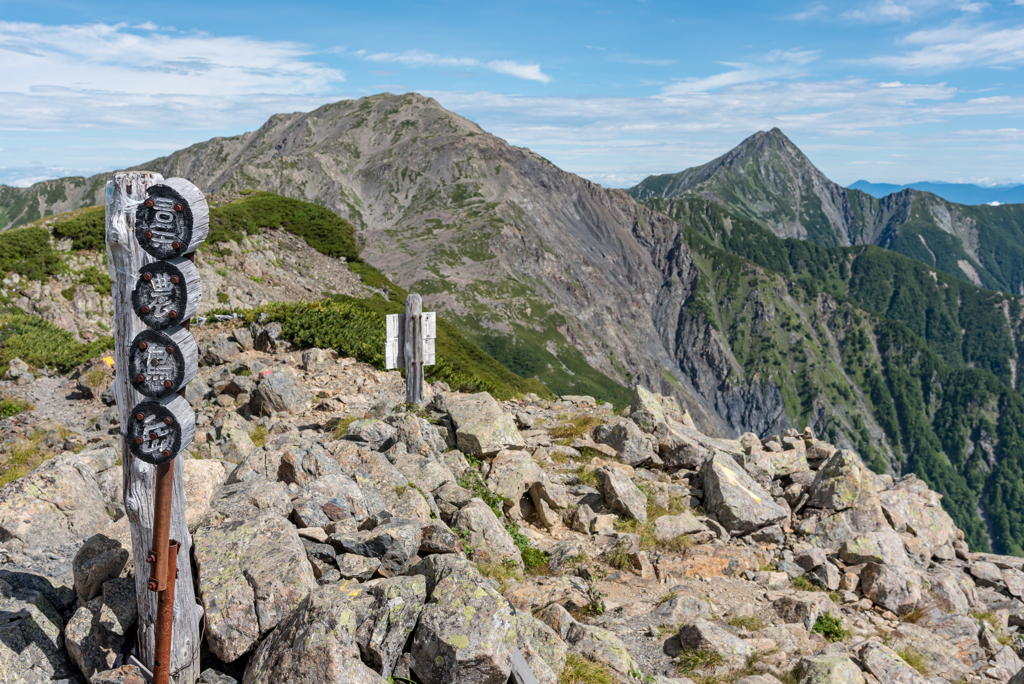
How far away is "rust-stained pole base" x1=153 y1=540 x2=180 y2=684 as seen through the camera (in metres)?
4.91

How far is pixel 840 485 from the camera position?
497 inches

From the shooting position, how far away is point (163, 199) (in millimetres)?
4789

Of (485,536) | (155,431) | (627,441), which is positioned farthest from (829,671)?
(155,431)

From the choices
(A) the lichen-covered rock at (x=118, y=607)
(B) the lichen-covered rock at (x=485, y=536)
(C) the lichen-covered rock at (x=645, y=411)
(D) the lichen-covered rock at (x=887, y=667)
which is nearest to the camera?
(A) the lichen-covered rock at (x=118, y=607)

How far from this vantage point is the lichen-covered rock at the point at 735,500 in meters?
11.6

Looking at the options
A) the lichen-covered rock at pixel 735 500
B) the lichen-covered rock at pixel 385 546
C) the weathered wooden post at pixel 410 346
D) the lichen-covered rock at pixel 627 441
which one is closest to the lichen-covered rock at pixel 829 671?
the lichen-covered rock at pixel 385 546

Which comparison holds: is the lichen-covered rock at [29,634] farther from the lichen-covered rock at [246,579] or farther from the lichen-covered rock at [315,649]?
the lichen-covered rock at [315,649]

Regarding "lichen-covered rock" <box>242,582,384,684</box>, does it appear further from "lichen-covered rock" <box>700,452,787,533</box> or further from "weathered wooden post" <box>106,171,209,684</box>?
"lichen-covered rock" <box>700,452,787,533</box>

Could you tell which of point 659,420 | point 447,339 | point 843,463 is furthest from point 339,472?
point 447,339

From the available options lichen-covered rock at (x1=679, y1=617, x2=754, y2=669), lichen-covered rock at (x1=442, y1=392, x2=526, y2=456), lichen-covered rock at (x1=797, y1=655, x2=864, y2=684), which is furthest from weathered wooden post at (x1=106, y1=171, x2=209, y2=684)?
lichen-covered rock at (x1=442, y1=392, x2=526, y2=456)

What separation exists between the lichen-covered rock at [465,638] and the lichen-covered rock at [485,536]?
322 cm

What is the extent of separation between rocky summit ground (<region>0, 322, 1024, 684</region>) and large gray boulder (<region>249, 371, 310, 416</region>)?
57 millimetres

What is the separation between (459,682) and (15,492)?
5.83m

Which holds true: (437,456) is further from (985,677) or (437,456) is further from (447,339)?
(447,339)
